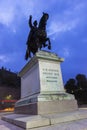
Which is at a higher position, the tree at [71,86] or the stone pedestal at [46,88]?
the tree at [71,86]

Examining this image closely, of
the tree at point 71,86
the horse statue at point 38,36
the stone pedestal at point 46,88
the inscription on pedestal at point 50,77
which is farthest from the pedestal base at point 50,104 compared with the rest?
the tree at point 71,86

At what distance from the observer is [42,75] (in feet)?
17.6

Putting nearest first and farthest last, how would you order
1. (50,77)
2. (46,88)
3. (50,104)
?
(50,104) < (46,88) < (50,77)

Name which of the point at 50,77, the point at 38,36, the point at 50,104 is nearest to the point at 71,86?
the point at 38,36

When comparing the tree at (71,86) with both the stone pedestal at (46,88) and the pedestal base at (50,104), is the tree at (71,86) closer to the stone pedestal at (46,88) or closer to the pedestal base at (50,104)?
the stone pedestal at (46,88)

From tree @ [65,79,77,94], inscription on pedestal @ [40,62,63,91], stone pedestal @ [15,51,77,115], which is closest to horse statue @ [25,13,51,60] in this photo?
stone pedestal @ [15,51,77,115]

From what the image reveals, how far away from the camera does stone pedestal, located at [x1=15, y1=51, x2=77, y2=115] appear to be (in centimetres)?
471

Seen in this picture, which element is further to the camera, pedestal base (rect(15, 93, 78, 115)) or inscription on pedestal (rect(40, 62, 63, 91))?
inscription on pedestal (rect(40, 62, 63, 91))

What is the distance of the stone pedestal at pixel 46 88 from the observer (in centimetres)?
471

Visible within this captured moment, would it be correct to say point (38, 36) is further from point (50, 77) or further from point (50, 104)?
point (50, 104)

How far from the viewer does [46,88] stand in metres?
5.26

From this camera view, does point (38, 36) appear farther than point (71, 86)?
No

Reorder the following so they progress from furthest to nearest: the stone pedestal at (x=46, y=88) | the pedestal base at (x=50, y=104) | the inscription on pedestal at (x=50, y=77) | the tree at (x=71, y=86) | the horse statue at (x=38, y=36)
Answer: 1. the tree at (x=71, y=86)
2. the horse statue at (x=38, y=36)
3. the inscription on pedestal at (x=50, y=77)
4. the stone pedestal at (x=46, y=88)
5. the pedestal base at (x=50, y=104)

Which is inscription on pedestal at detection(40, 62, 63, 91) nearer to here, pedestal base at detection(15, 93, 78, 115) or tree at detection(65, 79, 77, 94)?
pedestal base at detection(15, 93, 78, 115)
